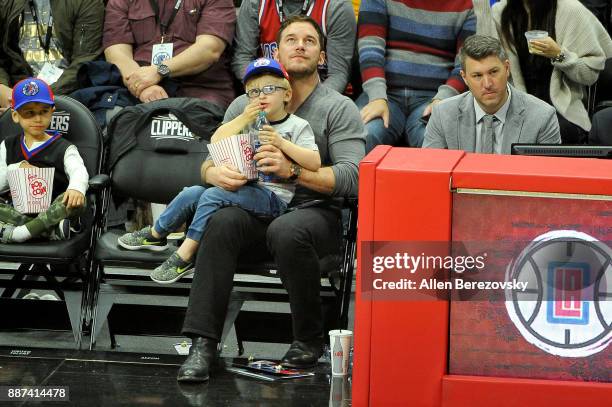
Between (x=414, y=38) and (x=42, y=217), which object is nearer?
(x=42, y=217)

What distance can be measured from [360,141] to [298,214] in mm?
589

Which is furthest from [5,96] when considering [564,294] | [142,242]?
[564,294]

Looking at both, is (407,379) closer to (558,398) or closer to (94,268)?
(558,398)

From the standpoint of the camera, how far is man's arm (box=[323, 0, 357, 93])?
6184 mm

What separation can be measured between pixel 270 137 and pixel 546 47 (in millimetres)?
1910

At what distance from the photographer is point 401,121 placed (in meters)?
6.13

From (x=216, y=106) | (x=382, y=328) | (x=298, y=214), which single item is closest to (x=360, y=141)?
(x=298, y=214)

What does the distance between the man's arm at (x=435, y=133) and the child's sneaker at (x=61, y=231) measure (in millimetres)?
1758

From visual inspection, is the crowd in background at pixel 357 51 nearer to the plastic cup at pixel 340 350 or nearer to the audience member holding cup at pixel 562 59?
the audience member holding cup at pixel 562 59

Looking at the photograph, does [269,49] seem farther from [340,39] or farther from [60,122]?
[60,122]

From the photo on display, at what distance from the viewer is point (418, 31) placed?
6254 millimetres

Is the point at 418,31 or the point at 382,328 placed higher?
the point at 418,31

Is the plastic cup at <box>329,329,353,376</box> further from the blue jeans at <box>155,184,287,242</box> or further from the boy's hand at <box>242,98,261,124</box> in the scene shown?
the boy's hand at <box>242,98,261,124</box>

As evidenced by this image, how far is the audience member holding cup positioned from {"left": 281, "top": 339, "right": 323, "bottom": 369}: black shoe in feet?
7.03
